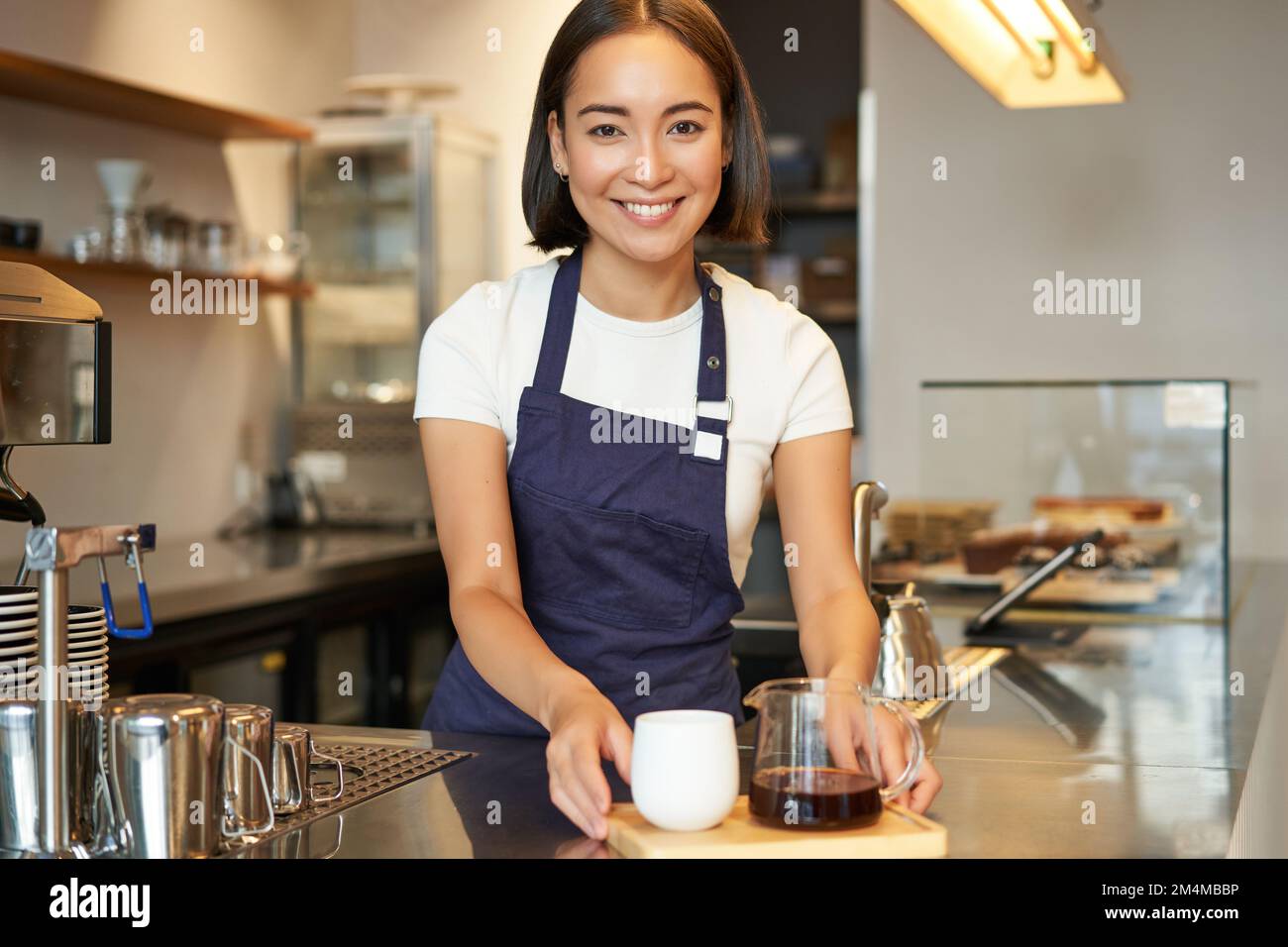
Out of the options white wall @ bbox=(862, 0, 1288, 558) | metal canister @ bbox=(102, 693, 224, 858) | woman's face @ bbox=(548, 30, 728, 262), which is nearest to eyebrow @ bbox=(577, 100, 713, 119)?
woman's face @ bbox=(548, 30, 728, 262)

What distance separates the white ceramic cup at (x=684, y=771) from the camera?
102 cm

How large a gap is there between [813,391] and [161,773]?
2.73ft

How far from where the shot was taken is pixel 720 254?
5742mm

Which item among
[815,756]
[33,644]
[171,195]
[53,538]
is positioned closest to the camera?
[53,538]

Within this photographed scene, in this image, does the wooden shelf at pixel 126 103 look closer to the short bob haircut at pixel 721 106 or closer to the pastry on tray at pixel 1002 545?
the short bob haircut at pixel 721 106

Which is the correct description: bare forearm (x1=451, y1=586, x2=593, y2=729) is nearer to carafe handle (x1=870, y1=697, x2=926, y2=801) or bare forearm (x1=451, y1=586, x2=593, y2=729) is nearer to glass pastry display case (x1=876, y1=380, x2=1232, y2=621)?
carafe handle (x1=870, y1=697, x2=926, y2=801)

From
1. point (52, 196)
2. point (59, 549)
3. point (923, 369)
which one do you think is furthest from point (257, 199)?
point (59, 549)

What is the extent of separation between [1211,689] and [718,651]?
2.33ft

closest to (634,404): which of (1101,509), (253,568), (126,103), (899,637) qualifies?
(899,637)

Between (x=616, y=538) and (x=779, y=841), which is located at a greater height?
(x=616, y=538)

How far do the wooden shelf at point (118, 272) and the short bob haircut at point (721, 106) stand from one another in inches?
61.7

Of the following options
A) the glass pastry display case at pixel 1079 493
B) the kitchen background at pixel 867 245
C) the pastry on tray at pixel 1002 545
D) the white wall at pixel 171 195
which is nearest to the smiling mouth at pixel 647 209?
the glass pastry display case at pixel 1079 493

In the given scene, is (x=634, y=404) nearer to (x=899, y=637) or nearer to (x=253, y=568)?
(x=899, y=637)

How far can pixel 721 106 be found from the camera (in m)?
1.55
